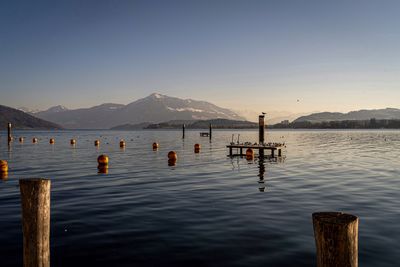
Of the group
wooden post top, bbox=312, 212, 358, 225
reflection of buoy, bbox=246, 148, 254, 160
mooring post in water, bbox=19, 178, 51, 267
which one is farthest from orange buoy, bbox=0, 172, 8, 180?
wooden post top, bbox=312, 212, 358, 225

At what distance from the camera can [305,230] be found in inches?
485

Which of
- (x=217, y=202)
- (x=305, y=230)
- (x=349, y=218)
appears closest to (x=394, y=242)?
(x=305, y=230)

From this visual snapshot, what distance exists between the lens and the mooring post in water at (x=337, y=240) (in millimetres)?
5652

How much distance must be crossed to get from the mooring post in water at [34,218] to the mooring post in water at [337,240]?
563 cm

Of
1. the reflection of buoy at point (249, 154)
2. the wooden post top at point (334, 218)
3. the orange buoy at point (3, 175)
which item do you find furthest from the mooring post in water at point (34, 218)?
the reflection of buoy at point (249, 154)

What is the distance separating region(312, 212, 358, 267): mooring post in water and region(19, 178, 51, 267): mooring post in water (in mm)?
5626

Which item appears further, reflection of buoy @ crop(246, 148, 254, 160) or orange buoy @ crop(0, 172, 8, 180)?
reflection of buoy @ crop(246, 148, 254, 160)

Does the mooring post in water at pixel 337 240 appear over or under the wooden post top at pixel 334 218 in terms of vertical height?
under

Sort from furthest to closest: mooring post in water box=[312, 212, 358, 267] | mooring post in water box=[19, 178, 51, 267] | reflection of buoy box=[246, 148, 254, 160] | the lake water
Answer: reflection of buoy box=[246, 148, 254, 160]
the lake water
mooring post in water box=[19, 178, 51, 267]
mooring post in water box=[312, 212, 358, 267]

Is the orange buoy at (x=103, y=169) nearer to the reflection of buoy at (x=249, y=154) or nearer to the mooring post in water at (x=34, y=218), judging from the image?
the reflection of buoy at (x=249, y=154)

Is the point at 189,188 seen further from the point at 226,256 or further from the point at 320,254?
the point at 320,254

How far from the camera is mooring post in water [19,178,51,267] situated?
24.5ft

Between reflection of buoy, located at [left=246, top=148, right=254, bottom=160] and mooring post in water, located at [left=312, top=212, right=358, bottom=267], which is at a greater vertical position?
mooring post in water, located at [left=312, top=212, right=358, bottom=267]

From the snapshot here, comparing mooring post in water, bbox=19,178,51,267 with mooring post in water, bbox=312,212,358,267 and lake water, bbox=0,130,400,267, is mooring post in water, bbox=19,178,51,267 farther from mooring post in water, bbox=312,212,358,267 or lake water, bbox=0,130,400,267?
mooring post in water, bbox=312,212,358,267
